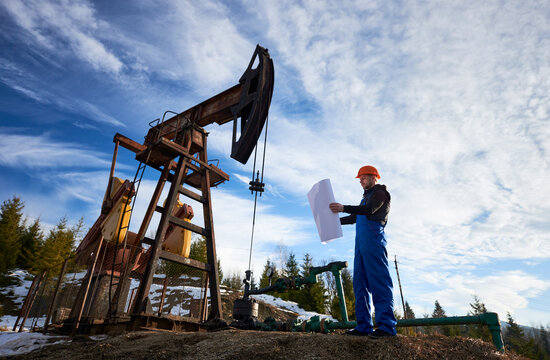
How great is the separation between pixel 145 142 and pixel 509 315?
161ft

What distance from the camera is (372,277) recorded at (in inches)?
130

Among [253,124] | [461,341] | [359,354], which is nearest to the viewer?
[359,354]

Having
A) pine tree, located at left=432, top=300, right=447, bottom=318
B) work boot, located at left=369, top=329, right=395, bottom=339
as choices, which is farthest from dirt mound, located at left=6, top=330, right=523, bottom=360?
pine tree, located at left=432, top=300, right=447, bottom=318

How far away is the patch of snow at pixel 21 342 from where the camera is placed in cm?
539

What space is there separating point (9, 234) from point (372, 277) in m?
41.1

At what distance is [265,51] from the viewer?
23.8 ft

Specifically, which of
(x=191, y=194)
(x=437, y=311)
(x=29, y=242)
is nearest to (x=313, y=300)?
(x=191, y=194)

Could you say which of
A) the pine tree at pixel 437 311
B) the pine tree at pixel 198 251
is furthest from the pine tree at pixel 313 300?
the pine tree at pixel 437 311

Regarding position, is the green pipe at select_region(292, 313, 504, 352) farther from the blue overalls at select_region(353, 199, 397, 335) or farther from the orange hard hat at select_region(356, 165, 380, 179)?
the orange hard hat at select_region(356, 165, 380, 179)

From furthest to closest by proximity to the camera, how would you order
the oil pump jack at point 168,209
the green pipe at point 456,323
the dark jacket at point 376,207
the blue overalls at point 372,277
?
the oil pump jack at point 168,209
the dark jacket at point 376,207
the blue overalls at point 372,277
the green pipe at point 456,323

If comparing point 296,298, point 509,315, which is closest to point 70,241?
point 296,298

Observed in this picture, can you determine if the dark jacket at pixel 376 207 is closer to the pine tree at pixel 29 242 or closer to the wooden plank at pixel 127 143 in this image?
the wooden plank at pixel 127 143

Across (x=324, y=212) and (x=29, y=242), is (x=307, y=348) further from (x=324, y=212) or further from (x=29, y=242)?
(x=29, y=242)

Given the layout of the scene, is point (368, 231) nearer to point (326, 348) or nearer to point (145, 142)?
point (326, 348)
